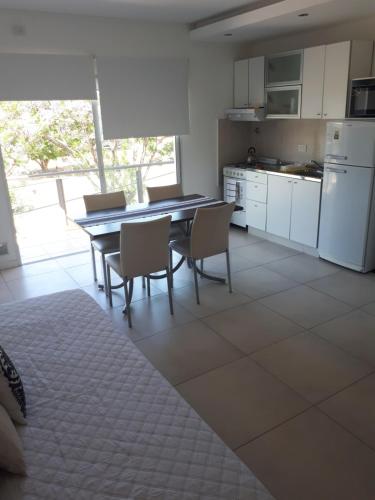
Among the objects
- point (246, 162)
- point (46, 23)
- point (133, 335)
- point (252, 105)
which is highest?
point (46, 23)

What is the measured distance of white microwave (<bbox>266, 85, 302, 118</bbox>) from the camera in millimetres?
4762

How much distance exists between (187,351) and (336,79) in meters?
3.29

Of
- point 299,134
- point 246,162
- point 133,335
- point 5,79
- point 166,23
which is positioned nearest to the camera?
point 133,335

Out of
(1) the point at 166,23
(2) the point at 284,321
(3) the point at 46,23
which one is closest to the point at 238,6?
(1) the point at 166,23

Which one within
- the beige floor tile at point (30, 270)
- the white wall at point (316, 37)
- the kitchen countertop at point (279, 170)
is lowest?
the beige floor tile at point (30, 270)

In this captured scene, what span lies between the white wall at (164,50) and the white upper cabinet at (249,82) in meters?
0.12

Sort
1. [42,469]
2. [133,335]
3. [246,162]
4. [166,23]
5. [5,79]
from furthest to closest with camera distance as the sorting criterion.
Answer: [246,162] → [166,23] → [5,79] → [133,335] → [42,469]

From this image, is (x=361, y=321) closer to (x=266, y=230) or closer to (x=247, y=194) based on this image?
(x=266, y=230)

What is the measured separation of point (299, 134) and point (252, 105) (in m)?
0.77

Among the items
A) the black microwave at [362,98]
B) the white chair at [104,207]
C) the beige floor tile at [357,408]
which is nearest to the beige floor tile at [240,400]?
the beige floor tile at [357,408]

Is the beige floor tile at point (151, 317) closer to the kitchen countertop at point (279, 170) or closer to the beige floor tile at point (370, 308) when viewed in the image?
the beige floor tile at point (370, 308)

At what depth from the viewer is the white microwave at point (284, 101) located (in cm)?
476

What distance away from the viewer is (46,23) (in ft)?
13.9

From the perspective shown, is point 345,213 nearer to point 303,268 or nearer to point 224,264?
point 303,268
